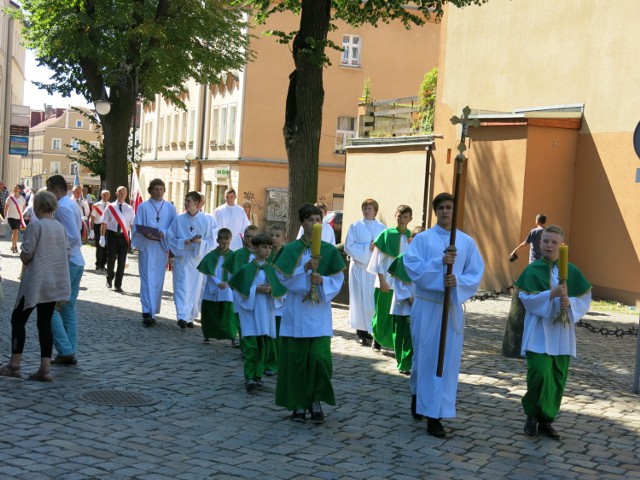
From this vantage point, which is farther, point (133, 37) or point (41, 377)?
point (133, 37)

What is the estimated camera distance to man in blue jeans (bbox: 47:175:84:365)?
1022 centimetres

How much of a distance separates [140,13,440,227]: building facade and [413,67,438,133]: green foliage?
54.8ft

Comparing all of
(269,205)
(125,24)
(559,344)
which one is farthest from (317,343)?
(269,205)

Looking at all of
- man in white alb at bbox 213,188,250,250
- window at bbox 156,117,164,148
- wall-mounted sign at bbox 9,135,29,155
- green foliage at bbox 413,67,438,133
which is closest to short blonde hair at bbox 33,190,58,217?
man in white alb at bbox 213,188,250,250

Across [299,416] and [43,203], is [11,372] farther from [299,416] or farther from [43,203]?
[299,416]

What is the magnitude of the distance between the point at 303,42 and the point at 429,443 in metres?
9.07

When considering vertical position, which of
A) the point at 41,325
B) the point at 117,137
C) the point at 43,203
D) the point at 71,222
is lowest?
the point at 41,325

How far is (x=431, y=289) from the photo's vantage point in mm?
8312

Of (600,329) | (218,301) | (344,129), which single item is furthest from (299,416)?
(344,129)

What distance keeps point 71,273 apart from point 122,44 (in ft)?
66.0

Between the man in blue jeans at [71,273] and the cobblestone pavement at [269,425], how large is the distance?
0.78 ft

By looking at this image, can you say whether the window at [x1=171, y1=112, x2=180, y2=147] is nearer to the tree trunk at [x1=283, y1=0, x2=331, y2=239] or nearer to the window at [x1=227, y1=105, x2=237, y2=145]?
the window at [x1=227, y1=105, x2=237, y2=145]

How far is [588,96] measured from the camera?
22016 millimetres

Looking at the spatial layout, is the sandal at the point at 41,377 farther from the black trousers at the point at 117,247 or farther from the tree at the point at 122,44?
the tree at the point at 122,44
